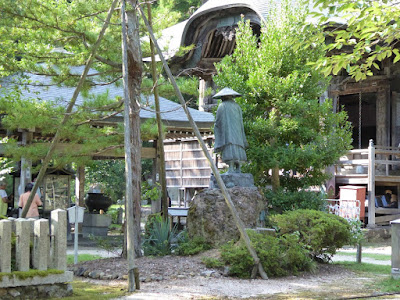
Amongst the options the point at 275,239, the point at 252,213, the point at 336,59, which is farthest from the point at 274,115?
the point at 336,59

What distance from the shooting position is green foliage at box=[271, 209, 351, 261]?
9.77 metres

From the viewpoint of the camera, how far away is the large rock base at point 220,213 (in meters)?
10.1

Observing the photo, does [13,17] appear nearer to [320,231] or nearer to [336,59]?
[336,59]

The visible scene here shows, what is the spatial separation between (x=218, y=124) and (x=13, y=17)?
4095mm

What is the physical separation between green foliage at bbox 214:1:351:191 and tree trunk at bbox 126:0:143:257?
291 centimetres

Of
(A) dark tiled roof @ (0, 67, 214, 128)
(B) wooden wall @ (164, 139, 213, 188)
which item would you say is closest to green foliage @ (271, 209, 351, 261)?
(A) dark tiled roof @ (0, 67, 214, 128)

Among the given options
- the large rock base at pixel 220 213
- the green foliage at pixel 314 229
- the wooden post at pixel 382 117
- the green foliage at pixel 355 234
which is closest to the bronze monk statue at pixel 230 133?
the large rock base at pixel 220 213

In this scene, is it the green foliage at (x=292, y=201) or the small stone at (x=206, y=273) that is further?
the green foliage at (x=292, y=201)

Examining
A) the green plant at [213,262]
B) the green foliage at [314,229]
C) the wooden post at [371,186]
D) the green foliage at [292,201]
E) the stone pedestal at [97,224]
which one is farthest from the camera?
the stone pedestal at [97,224]

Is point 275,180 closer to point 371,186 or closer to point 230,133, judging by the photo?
point 230,133

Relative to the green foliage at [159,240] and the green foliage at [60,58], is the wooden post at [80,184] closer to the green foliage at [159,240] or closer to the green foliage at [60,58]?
the green foliage at [60,58]

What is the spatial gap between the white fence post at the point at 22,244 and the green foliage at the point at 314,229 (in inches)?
176

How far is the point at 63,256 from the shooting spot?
7223 millimetres

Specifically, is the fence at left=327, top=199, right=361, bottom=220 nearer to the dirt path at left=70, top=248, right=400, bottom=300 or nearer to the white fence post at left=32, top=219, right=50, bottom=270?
the dirt path at left=70, top=248, right=400, bottom=300
